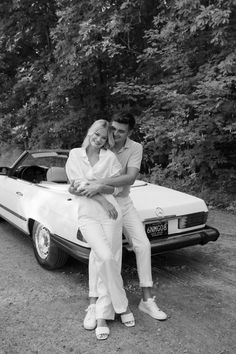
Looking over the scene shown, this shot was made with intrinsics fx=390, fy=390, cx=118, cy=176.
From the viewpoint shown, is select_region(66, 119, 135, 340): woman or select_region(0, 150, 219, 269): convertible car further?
select_region(0, 150, 219, 269): convertible car

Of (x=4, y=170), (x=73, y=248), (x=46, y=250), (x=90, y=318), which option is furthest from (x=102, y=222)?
(x=4, y=170)

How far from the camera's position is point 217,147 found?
8.58 meters

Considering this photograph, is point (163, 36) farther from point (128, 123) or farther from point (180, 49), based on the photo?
point (128, 123)

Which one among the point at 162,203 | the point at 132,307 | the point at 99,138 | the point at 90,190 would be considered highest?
the point at 99,138

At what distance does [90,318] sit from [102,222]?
787 mm

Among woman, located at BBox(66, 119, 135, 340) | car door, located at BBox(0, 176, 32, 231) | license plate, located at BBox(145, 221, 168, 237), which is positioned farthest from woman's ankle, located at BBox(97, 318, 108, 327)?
car door, located at BBox(0, 176, 32, 231)

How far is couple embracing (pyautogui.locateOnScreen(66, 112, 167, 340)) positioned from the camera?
3137 millimetres

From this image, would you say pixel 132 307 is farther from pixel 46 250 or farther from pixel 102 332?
pixel 46 250

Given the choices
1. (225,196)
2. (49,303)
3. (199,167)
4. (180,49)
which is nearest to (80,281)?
(49,303)

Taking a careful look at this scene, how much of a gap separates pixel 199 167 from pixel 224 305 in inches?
219

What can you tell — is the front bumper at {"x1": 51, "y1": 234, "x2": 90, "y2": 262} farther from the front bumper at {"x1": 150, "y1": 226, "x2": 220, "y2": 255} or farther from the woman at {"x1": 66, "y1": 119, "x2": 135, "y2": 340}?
the front bumper at {"x1": 150, "y1": 226, "x2": 220, "y2": 255}

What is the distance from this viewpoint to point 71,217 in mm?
3863

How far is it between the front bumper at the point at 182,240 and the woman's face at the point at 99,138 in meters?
1.24

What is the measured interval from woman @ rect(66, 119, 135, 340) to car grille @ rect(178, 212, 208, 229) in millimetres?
1157
